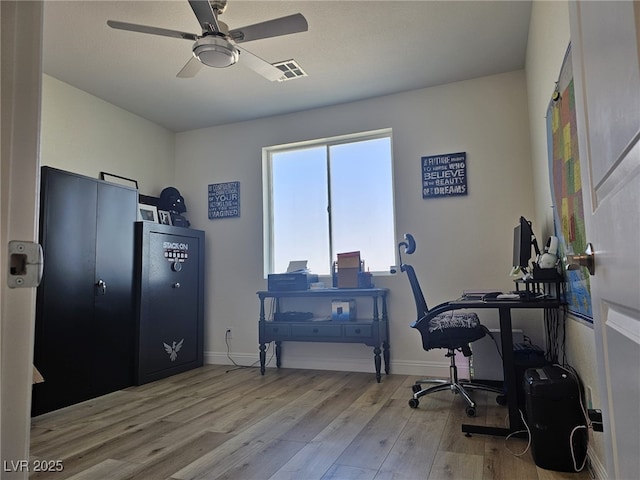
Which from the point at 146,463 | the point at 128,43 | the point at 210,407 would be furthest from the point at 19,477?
the point at 128,43

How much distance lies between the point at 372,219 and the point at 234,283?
1.71m

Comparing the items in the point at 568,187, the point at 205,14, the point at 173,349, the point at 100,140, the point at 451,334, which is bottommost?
the point at 173,349

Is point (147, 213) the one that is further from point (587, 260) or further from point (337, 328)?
point (587, 260)

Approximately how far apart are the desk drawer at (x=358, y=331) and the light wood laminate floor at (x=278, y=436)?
41 cm

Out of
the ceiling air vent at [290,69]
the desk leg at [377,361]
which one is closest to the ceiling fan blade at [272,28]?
the ceiling air vent at [290,69]

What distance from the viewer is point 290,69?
3492mm

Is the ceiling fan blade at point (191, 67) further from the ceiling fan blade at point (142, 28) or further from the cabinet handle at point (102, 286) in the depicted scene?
the cabinet handle at point (102, 286)

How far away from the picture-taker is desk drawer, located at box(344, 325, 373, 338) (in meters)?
3.72

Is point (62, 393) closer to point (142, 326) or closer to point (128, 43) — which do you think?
point (142, 326)

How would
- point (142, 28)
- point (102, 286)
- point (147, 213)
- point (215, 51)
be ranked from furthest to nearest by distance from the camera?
point (147, 213) < point (102, 286) < point (215, 51) < point (142, 28)

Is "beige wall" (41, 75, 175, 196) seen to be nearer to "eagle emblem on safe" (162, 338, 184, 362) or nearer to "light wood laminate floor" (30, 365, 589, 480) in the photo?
"eagle emblem on safe" (162, 338, 184, 362)

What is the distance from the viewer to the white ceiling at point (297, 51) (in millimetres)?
2734

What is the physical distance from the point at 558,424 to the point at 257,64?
2676 millimetres

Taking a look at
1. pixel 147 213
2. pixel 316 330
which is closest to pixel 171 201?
pixel 147 213
